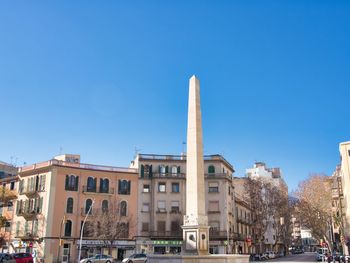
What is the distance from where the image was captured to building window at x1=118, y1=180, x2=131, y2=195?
52.0m

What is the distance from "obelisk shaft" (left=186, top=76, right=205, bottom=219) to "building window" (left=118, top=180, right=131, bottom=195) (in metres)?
30.6

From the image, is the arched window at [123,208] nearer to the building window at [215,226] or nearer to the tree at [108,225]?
the tree at [108,225]

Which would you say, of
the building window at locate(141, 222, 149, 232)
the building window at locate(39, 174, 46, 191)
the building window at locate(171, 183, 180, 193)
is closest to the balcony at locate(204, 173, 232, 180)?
the building window at locate(171, 183, 180, 193)

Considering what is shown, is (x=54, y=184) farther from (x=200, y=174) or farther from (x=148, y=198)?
(x=200, y=174)

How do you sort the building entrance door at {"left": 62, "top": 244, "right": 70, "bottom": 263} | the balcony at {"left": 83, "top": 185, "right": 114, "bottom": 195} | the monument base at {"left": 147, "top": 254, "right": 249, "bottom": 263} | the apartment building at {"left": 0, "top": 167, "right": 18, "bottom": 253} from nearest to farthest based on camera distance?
the monument base at {"left": 147, "top": 254, "right": 249, "bottom": 263} → the building entrance door at {"left": 62, "top": 244, "right": 70, "bottom": 263} → the balcony at {"left": 83, "top": 185, "right": 114, "bottom": 195} → the apartment building at {"left": 0, "top": 167, "right": 18, "bottom": 253}

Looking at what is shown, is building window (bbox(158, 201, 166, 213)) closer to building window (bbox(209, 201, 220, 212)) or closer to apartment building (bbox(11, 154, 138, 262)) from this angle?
apartment building (bbox(11, 154, 138, 262))

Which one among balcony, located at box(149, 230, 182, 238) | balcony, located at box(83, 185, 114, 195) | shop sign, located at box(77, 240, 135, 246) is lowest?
shop sign, located at box(77, 240, 135, 246)

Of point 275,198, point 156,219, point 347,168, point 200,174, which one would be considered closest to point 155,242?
point 156,219

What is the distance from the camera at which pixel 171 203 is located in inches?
2128

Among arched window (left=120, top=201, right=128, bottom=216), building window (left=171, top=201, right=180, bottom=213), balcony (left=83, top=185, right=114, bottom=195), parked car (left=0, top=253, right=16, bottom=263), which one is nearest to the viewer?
parked car (left=0, top=253, right=16, bottom=263)

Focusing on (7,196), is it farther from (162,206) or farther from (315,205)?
(315,205)

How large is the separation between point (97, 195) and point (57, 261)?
9246 millimetres

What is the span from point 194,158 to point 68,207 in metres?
30.1

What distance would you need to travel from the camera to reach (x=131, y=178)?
174 feet
